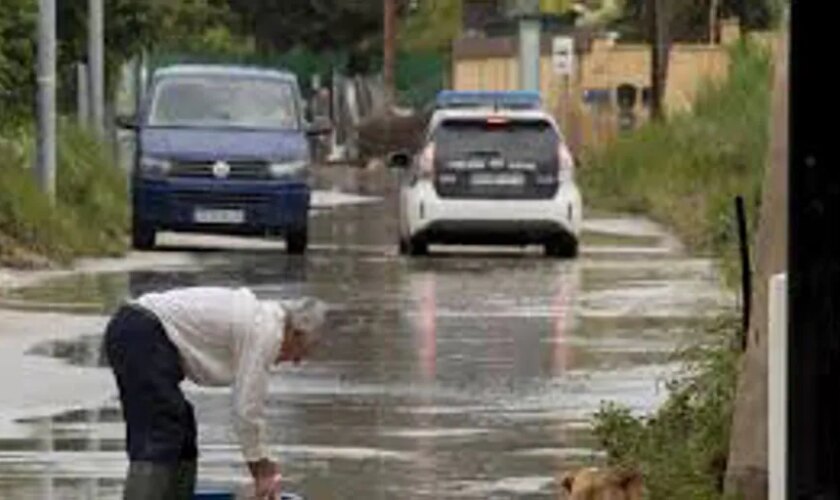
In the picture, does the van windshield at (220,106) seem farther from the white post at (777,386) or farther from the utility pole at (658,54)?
the white post at (777,386)

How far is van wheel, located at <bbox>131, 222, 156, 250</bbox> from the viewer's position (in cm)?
2711

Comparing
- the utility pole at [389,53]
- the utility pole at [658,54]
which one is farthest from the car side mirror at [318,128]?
the utility pole at [389,53]

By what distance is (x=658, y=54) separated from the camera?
46.5 metres

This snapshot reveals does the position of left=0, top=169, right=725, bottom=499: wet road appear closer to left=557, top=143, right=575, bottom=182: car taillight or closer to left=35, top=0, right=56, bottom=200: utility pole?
left=557, top=143, right=575, bottom=182: car taillight

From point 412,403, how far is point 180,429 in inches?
254

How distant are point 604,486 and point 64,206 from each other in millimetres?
19701

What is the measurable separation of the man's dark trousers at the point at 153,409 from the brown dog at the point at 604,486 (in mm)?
1190

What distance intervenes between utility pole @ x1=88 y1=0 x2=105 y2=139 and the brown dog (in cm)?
2441

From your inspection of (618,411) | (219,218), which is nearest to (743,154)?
(219,218)

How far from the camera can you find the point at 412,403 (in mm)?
14695

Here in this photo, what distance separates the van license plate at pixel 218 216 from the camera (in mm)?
26812

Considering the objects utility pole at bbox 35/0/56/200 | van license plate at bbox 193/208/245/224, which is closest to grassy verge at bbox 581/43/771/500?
van license plate at bbox 193/208/245/224

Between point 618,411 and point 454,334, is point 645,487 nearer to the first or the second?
point 618,411

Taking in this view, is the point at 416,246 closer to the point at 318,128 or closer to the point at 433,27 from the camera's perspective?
the point at 318,128
